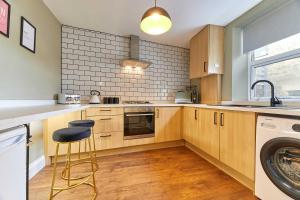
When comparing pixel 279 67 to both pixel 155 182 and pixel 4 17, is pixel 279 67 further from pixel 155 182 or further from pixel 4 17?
pixel 4 17

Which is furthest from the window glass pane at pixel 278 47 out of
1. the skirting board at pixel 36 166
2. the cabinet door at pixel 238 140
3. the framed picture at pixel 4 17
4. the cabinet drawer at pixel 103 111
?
the skirting board at pixel 36 166

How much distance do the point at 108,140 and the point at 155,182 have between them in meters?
1.07

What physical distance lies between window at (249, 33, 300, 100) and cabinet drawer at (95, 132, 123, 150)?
2350 millimetres

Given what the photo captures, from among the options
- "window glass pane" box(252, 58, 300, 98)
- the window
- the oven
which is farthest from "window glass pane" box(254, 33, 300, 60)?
the oven

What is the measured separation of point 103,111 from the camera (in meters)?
2.33

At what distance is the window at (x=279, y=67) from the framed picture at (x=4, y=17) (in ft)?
10.2

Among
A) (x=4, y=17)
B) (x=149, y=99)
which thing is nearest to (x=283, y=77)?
(x=149, y=99)

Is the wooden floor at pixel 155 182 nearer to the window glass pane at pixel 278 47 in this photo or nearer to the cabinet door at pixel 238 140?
the cabinet door at pixel 238 140

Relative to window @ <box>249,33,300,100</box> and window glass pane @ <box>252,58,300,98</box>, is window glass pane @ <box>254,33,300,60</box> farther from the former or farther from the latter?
window glass pane @ <box>252,58,300,98</box>

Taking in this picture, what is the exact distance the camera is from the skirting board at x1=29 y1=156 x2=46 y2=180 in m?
1.70

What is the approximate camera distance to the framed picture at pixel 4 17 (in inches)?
48.2

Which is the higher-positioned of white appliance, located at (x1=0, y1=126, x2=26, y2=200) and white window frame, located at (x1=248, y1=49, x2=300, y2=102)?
white window frame, located at (x1=248, y1=49, x2=300, y2=102)

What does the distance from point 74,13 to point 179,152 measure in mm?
2893

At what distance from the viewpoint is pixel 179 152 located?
2566 mm
